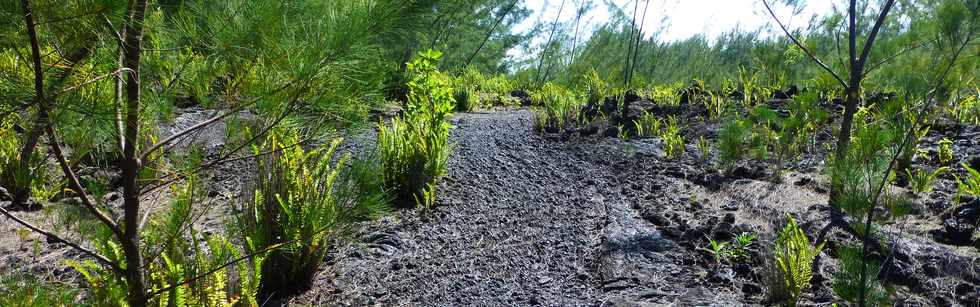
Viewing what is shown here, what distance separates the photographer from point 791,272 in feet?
7.55

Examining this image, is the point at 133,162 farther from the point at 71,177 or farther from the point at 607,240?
the point at 607,240

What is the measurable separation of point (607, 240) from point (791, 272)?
104 cm

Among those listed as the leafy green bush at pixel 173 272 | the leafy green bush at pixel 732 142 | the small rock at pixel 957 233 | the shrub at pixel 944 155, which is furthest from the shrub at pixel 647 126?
the leafy green bush at pixel 173 272

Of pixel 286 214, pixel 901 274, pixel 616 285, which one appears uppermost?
pixel 286 214

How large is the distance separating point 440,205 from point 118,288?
208 centimetres

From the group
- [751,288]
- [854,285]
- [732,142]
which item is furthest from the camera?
[732,142]

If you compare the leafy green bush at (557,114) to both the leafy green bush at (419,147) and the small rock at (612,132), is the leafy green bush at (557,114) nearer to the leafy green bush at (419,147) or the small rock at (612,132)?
the small rock at (612,132)

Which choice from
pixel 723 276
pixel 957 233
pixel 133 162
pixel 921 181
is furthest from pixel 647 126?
pixel 133 162

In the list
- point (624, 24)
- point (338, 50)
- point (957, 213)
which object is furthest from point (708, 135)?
point (624, 24)

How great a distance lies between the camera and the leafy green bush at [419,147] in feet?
12.2

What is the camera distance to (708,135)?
5.29 meters

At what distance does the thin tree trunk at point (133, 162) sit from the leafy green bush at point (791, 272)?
2.15m

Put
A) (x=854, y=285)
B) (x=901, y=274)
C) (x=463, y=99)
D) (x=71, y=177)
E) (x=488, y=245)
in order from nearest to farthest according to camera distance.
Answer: (x=71, y=177)
(x=854, y=285)
(x=901, y=274)
(x=488, y=245)
(x=463, y=99)

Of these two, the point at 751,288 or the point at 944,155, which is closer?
the point at 751,288
